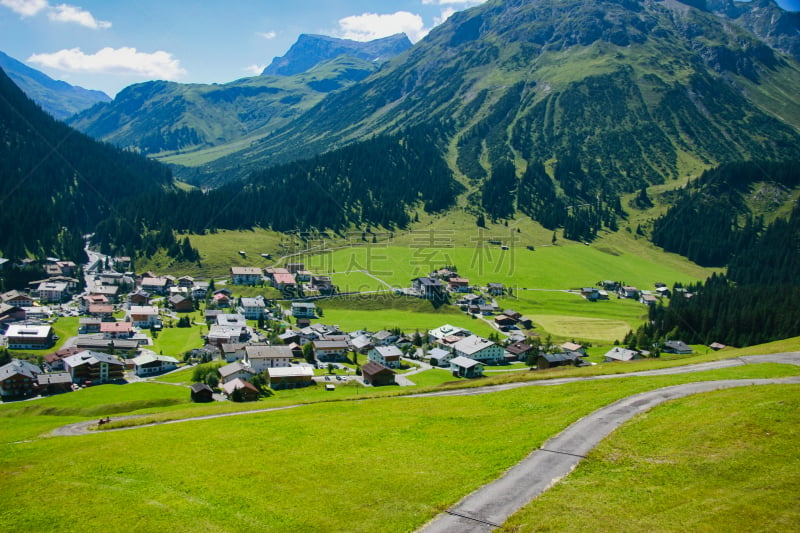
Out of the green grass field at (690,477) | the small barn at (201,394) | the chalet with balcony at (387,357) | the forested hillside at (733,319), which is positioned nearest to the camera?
the green grass field at (690,477)

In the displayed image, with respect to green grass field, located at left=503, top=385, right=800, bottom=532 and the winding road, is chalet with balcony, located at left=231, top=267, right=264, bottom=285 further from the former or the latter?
green grass field, located at left=503, top=385, right=800, bottom=532

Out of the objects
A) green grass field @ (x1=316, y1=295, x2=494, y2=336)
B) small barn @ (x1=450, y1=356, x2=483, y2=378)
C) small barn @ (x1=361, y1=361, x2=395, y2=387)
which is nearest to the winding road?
small barn @ (x1=361, y1=361, x2=395, y2=387)

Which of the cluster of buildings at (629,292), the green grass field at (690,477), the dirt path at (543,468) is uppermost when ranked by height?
the green grass field at (690,477)

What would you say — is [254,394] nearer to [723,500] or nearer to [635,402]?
[635,402]

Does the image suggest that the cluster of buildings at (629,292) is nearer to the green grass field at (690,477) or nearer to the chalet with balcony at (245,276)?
the chalet with balcony at (245,276)

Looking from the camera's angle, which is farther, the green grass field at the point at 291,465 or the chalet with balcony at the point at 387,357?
the chalet with balcony at the point at 387,357

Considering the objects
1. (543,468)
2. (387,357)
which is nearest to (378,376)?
(387,357)

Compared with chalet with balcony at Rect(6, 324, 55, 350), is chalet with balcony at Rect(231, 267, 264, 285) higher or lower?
higher

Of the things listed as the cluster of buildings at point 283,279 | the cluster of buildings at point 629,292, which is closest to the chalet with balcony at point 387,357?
the cluster of buildings at point 283,279
